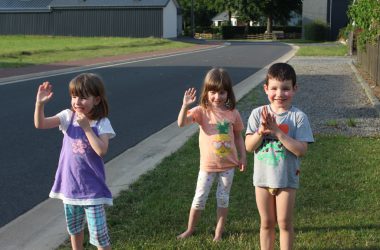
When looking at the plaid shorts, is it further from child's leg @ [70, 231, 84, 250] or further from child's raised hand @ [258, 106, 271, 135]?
child's raised hand @ [258, 106, 271, 135]

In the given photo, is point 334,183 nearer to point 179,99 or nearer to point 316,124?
point 316,124

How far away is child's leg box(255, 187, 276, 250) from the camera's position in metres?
3.62

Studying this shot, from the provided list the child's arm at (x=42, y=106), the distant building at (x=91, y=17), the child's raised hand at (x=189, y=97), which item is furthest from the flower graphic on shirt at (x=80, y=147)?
the distant building at (x=91, y=17)

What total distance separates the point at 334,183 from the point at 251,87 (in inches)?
377

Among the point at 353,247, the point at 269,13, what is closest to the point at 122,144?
the point at 353,247

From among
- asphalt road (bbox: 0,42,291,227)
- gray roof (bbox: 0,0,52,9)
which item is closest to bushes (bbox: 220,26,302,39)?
gray roof (bbox: 0,0,52,9)

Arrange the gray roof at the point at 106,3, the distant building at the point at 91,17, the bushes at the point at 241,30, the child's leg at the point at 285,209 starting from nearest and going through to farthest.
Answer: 1. the child's leg at the point at 285,209
2. the gray roof at the point at 106,3
3. the distant building at the point at 91,17
4. the bushes at the point at 241,30

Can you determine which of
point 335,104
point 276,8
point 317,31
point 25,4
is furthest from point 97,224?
point 276,8

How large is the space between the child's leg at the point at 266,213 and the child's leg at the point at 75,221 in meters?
1.14

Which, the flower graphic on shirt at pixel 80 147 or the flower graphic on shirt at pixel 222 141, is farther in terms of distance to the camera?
the flower graphic on shirt at pixel 222 141

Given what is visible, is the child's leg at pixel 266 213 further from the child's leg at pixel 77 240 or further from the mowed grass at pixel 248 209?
the child's leg at pixel 77 240

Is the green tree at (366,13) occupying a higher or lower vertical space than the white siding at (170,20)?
lower

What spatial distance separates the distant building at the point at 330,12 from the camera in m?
65.8

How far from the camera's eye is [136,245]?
4223 millimetres
